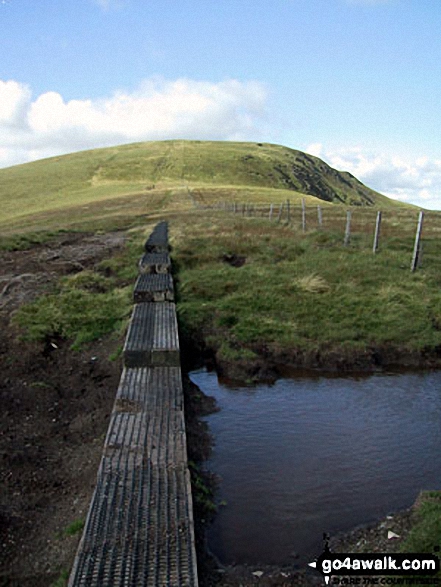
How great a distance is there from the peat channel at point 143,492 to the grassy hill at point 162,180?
36.4 meters

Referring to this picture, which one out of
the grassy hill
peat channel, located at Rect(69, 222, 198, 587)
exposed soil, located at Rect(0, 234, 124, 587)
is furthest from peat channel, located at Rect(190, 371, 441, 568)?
the grassy hill

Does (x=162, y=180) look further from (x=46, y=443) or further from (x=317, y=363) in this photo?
(x=46, y=443)

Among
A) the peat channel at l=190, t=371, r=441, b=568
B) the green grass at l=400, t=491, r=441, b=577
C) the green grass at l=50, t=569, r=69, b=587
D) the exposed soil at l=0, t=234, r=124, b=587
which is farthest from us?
the peat channel at l=190, t=371, r=441, b=568

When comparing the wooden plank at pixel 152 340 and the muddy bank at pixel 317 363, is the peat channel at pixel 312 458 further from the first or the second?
the wooden plank at pixel 152 340

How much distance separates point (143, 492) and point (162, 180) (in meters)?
82.7

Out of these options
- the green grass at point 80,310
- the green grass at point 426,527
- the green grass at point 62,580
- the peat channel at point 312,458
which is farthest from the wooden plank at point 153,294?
the green grass at point 62,580

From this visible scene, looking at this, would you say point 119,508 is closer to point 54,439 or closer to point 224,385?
point 54,439

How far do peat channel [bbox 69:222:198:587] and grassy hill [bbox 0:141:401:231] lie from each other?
3640 cm

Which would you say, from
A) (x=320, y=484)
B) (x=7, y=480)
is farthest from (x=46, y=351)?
(x=320, y=484)

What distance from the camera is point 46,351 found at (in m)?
9.42

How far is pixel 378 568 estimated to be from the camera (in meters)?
4.07

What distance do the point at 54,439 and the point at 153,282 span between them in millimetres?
6090

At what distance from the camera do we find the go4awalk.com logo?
388cm

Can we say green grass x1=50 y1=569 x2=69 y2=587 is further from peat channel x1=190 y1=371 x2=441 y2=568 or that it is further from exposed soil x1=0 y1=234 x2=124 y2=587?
peat channel x1=190 y1=371 x2=441 y2=568
